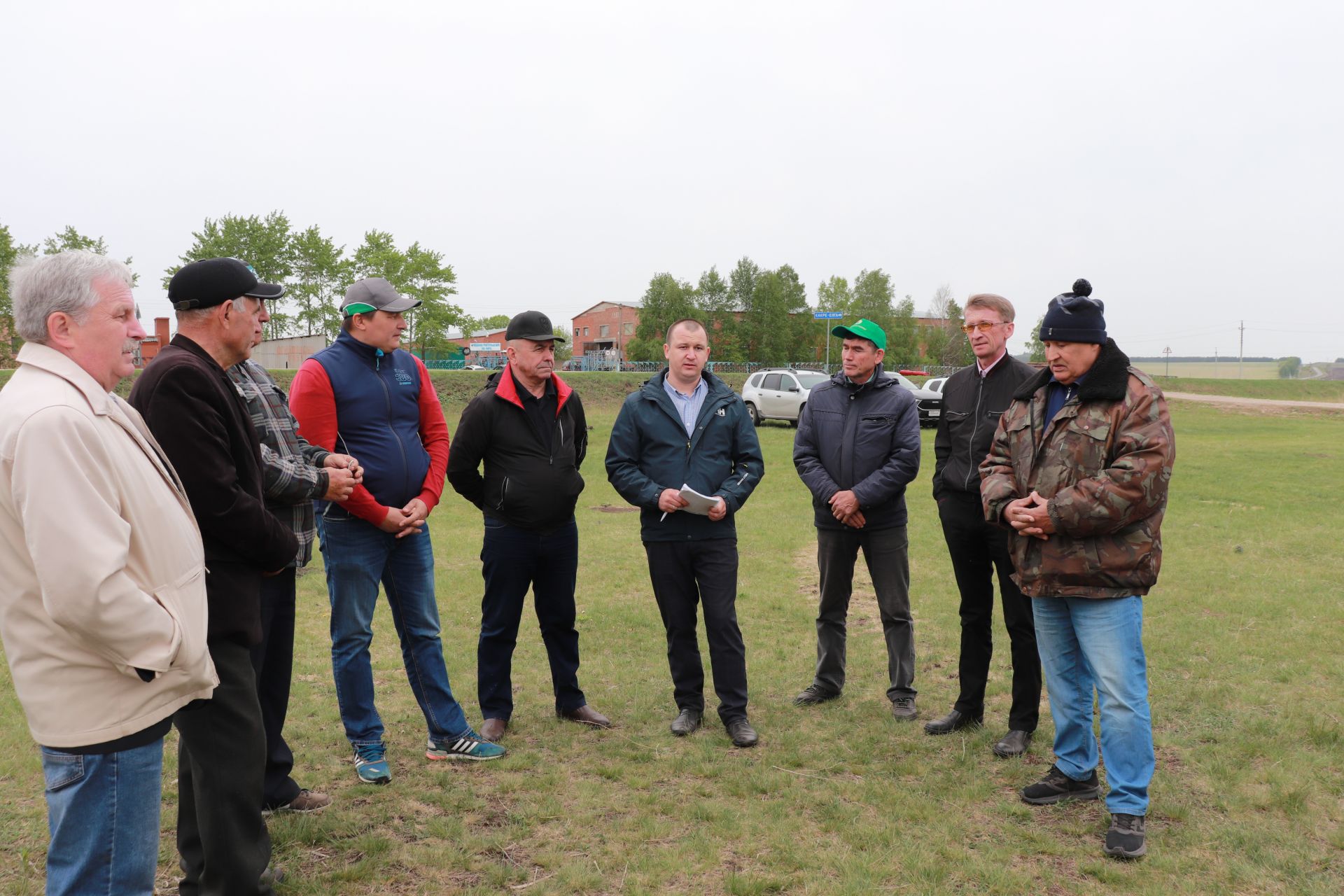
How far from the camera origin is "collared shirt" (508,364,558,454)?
15.5 feet

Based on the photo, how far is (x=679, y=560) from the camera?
15.8 feet

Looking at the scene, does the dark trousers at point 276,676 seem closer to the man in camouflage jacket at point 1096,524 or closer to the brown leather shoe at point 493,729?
the brown leather shoe at point 493,729

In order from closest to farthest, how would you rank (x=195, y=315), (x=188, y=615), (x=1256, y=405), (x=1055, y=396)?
(x=188, y=615), (x=195, y=315), (x=1055, y=396), (x=1256, y=405)

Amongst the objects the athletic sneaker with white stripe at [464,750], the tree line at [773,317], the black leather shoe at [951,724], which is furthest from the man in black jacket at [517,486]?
the tree line at [773,317]

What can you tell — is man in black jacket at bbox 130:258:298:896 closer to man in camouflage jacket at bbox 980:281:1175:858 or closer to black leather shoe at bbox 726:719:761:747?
black leather shoe at bbox 726:719:761:747

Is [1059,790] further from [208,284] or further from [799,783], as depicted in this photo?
[208,284]

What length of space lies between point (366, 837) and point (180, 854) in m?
0.69

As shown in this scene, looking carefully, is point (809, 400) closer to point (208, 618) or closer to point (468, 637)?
point (468, 637)

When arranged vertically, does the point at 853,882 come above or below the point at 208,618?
below

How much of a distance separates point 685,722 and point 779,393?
20.3m

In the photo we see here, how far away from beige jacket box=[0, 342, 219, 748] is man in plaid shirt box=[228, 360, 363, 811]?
115 cm

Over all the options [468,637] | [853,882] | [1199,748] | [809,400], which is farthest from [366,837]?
[1199,748]

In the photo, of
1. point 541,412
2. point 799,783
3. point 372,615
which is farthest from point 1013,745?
point 372,615

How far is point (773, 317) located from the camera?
63.0m
